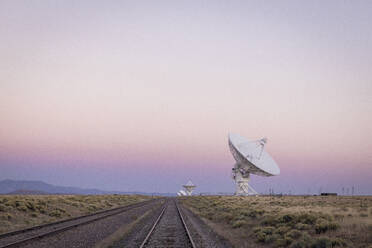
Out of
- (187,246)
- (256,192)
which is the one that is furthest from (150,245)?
(256,192)

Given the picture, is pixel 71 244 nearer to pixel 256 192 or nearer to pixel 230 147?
pixel 230 147

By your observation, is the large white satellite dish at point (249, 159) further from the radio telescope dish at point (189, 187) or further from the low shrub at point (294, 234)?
the radio telescope dish at point (189, 187)

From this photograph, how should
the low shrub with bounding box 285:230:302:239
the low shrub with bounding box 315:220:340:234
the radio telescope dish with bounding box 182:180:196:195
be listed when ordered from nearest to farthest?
the low shrub with bounding box 285:230:302:239 < the low shrub with bounding box 315:220:340:234 < the radio telescope dish with bounding box 182:180:196:195

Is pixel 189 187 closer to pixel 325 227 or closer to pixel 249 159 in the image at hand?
pixel 249 159

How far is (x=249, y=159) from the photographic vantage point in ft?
175

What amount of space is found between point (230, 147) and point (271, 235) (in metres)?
40.4

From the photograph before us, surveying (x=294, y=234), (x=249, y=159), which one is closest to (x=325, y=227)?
(x=294, y=234)

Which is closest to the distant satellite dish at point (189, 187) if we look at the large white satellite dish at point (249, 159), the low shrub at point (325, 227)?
the large white satellite dish at point (249, 159)

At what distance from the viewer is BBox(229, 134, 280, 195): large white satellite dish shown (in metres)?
53.4

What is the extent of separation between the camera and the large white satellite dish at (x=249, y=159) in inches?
2103

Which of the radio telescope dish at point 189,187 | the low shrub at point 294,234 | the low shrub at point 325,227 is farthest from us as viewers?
the radio telescope dish at point 189,187

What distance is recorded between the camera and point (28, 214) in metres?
25.0

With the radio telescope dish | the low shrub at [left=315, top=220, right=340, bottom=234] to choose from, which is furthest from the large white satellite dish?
the radio telescope dish

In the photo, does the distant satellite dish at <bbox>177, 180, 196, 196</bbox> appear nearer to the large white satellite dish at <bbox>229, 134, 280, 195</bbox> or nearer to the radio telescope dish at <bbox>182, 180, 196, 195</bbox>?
the radio telescope dish at <bbox>182, 180, 196, 195</bbox>
